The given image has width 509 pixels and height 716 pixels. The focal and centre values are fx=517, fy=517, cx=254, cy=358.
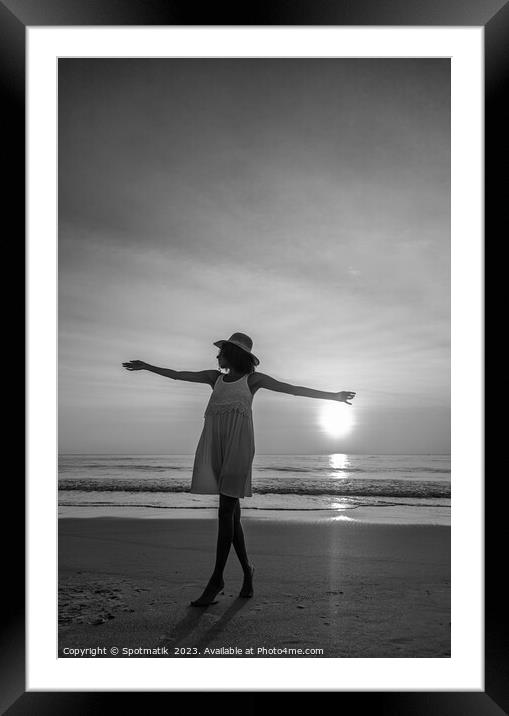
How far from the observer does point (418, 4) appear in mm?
2133

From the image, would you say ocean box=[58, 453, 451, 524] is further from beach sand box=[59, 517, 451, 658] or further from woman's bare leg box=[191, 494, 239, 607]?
woman's bare leg box=[191, 494, 239, 607]

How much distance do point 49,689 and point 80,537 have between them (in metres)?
1.87

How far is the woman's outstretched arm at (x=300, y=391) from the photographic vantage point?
8.16 feet

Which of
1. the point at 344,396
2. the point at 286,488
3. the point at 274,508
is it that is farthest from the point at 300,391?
the point at 286,488

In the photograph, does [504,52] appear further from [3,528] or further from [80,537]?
[80,537]

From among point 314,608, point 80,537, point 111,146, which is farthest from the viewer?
point 80,537

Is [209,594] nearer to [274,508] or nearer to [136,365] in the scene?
[136,365]

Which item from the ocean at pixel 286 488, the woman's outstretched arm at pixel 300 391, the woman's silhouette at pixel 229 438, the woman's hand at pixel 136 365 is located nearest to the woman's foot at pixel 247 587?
the woman's silhouette at pixel 229 438

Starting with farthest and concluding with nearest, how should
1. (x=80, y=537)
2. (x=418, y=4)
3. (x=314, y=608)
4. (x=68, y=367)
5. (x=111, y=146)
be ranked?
(x=68, y=367) → (x=80, y=537) → (x=111, y=146) → (x=314, y=608) → (x=418, y=4)

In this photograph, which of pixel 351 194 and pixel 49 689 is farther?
pixel 351 194

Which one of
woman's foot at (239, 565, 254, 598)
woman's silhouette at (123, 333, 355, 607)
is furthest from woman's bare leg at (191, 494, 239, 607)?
woman's foot at (239, 565, 254, 598)

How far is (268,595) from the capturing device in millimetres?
2717

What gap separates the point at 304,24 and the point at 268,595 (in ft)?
8.86

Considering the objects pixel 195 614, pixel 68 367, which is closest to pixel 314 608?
pixel 195 614
